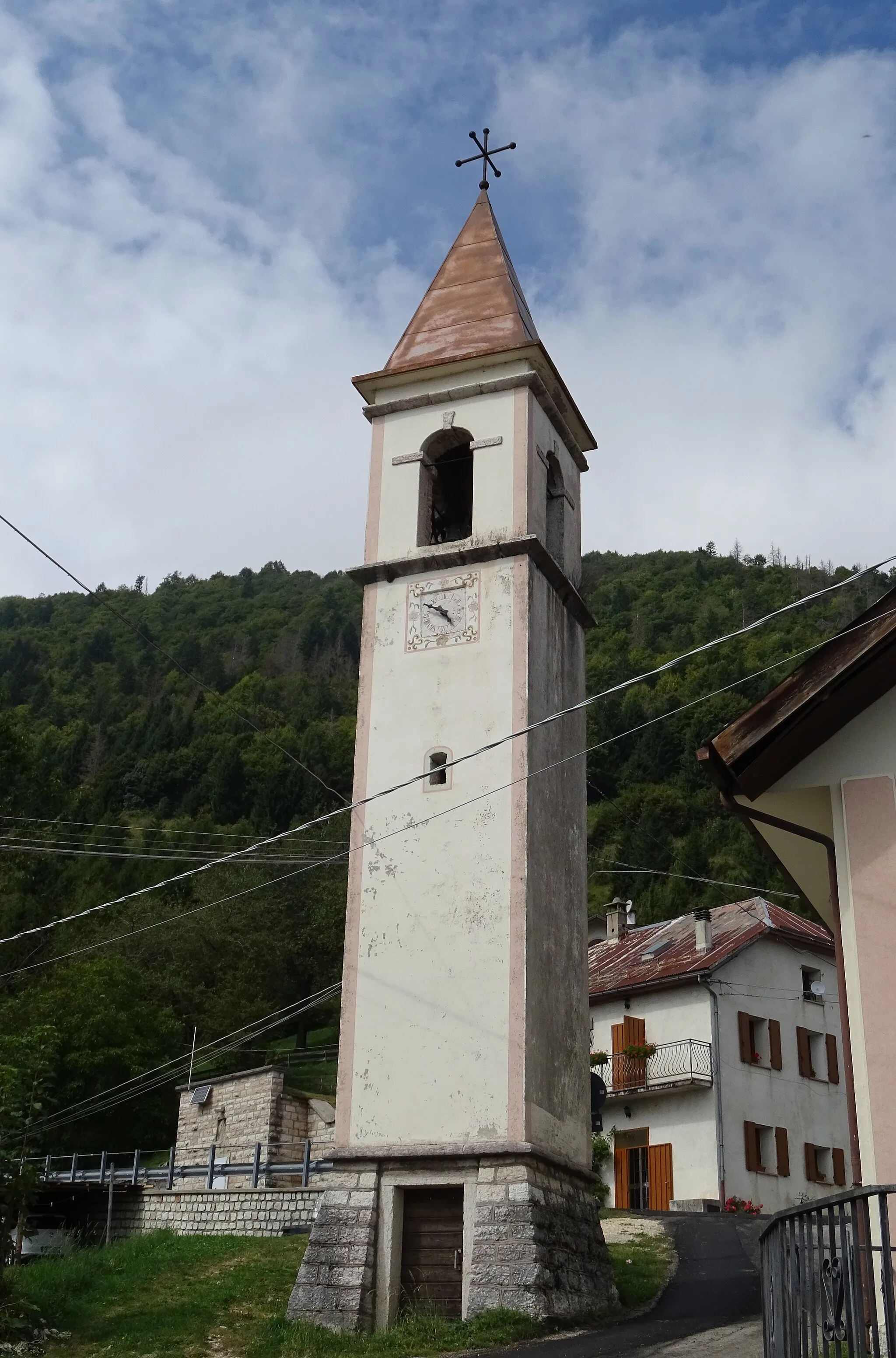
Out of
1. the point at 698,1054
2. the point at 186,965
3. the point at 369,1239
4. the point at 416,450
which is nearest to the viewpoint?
the point at 369,1239

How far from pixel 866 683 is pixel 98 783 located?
75190 mm

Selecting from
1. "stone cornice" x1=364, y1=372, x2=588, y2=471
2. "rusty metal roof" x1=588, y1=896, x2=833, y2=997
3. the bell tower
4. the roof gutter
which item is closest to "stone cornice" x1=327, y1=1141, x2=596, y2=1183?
the bell tower

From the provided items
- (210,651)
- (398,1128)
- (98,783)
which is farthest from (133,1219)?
(210,651)

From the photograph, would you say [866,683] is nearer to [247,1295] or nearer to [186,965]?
[247,1295]

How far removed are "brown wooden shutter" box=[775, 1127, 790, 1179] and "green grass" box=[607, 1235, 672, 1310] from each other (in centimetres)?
1144

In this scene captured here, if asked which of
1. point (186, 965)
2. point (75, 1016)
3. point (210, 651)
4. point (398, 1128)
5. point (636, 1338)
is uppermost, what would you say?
point (210, 651)

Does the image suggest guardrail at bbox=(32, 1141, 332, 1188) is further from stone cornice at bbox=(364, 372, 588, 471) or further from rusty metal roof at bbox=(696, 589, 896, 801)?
rusty metal roof at bbox=(696, 589, 896, 801)

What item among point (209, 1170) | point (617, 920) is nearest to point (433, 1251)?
point (209, 1170)

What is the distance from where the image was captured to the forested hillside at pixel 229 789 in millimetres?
45562

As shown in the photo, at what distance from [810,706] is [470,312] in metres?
15.5

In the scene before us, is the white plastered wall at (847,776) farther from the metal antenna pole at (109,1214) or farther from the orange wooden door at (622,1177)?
the orange wooden door at (622,1177)

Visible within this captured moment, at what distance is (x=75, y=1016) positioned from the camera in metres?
43.9

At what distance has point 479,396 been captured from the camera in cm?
2173

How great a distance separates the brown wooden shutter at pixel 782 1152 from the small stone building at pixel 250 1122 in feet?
36.8
